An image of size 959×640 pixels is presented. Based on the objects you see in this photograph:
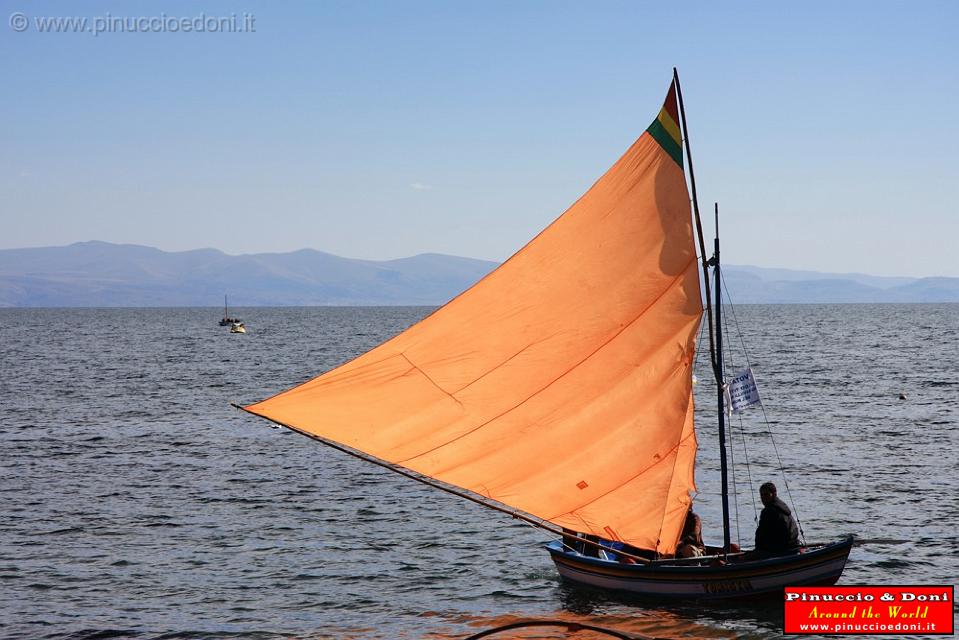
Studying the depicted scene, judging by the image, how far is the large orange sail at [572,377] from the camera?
59.6 feet

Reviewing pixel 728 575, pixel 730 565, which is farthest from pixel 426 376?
pixel 728 575

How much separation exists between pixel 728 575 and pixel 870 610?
3372 mm

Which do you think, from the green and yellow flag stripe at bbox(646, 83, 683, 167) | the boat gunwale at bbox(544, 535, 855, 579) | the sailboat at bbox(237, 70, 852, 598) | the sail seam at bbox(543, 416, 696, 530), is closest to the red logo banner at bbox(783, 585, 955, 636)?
the boat gunwale at bbox(544, 535, 855, 579)

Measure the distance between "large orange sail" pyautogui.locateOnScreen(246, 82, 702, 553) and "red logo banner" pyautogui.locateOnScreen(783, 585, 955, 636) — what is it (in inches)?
121

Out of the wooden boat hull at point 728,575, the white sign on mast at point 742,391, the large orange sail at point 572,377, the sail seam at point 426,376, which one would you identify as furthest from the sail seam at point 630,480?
the sail seam at point 426,376

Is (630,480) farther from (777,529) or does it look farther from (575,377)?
(777,529)

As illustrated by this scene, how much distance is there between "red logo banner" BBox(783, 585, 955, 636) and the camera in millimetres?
19656

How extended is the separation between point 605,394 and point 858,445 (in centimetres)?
2783

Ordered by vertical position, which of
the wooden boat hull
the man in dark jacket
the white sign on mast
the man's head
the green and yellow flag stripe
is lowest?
the wooden boat hull

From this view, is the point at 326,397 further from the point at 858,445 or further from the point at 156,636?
the point at 858,445

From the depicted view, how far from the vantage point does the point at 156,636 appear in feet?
65.5

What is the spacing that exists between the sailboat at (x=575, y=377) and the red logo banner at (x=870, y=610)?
117cm

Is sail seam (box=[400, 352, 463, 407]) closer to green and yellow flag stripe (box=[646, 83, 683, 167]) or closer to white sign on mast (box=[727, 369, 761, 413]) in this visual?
white sign on mast (box=[727, 369, 761, 413])

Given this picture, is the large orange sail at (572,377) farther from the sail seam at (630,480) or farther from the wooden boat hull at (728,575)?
the wooden boat hull at (728,575)
